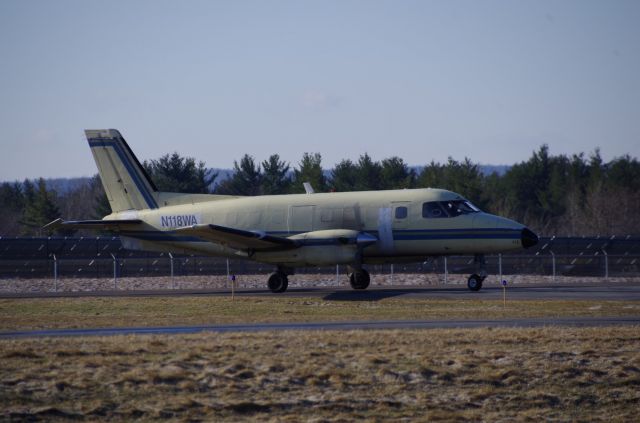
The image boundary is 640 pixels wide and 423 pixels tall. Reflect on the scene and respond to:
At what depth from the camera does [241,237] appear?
36750 mm

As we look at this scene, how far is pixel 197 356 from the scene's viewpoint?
19.0m

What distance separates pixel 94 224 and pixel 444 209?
15.0 metres

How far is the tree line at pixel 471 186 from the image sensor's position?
82.8 metres

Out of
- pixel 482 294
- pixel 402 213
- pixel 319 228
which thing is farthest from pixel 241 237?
pixel 482 294

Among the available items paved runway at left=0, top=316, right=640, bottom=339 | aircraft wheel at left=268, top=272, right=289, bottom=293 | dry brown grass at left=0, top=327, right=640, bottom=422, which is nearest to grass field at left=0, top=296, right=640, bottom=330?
paved runway at left=0, top=316, right=640, bottom=339

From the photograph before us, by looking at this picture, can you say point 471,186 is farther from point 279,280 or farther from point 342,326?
point 342,326

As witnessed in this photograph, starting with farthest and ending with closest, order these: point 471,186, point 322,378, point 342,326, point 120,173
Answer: point 471,186, point 120,173, point 342,326, point 322,378

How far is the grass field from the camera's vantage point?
1068 inches

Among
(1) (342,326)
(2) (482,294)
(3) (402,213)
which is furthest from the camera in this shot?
(3) (402,213)

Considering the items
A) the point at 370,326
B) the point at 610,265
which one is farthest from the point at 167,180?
the point at 370,326

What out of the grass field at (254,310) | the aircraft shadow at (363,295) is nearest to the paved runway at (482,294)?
the aircraft shadow at (363,295)

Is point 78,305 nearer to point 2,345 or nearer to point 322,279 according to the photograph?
point 2,345

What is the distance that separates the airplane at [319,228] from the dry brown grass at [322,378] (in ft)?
48.7

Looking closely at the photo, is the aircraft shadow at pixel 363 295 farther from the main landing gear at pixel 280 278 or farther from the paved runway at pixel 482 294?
the main landing gear at pixel 280 278
